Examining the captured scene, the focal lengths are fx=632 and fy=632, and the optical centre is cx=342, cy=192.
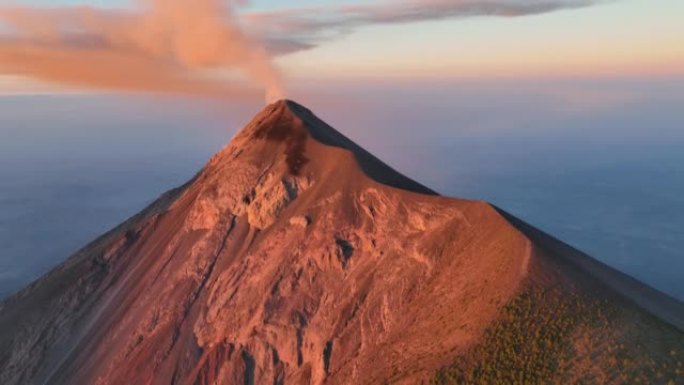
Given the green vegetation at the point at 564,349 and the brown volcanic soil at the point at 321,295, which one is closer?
the green vegetation at the point at 564,349

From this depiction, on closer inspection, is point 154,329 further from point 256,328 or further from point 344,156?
point 344,156

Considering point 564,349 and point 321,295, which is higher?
point 564,349

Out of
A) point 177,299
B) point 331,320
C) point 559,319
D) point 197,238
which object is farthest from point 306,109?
point 559,319

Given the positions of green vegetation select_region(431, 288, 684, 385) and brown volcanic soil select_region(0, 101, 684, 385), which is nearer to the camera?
green vegetation select_region(431, 288, 684, 385)

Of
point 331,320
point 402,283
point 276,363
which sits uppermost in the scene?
point 402,283
